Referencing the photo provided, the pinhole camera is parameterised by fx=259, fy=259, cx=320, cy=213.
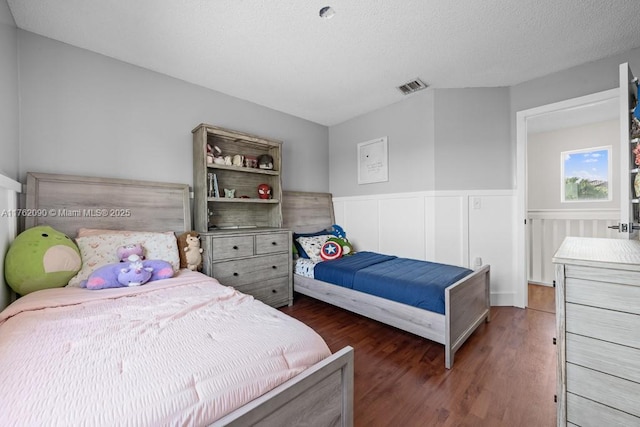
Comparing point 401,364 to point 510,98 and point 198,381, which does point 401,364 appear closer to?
point 198,381

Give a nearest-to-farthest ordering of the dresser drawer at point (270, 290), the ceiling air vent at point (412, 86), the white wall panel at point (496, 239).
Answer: the dresser drawer at point (270, 290) < the ceiling air vent at point (412, 86) < the white wall panel at point (496, 239)

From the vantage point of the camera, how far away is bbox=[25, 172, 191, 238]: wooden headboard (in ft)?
6.07

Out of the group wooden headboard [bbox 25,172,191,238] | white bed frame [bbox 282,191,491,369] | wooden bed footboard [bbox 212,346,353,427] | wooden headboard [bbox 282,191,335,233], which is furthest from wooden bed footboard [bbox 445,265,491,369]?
wooden headboard [bbox 25,172,191,238]

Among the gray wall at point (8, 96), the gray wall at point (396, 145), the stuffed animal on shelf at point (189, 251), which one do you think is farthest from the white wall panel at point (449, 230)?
the gray wall at point (8, 96)

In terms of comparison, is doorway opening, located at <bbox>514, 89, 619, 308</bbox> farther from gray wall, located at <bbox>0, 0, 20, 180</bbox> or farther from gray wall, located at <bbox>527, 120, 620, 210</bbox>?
gray wall, located at <bbox>0, 0, 20, 180</bbox>

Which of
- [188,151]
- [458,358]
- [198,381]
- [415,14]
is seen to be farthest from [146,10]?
[458,358]

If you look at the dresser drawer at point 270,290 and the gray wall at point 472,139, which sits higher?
the gray wall at point 472,139

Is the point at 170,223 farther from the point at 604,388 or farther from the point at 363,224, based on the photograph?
the point at 604,388

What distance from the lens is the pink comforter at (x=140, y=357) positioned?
629 mm

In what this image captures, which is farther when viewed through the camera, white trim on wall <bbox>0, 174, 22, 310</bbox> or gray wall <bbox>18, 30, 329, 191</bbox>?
gray wall <bbox>18, 30, 329, 191</bbox>

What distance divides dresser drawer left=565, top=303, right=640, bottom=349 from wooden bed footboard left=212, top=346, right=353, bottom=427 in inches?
34.9

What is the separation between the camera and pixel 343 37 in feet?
6.36

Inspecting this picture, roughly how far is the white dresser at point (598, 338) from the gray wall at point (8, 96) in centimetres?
295

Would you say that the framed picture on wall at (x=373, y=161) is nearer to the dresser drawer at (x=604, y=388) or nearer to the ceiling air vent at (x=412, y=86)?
the ceiling air vent at (x=412, y=86)
